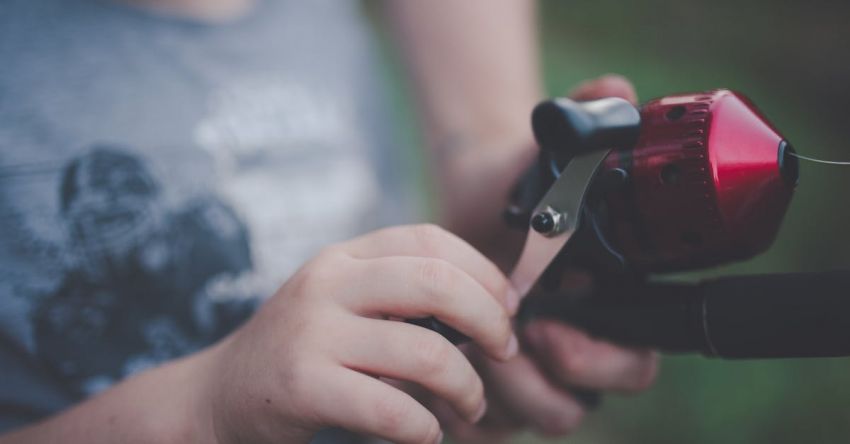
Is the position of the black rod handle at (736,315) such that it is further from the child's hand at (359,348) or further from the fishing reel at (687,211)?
the child's hand at (359,348)

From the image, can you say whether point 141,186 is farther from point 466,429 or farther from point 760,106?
point 760,106

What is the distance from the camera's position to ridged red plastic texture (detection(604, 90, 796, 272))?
15.1 inches

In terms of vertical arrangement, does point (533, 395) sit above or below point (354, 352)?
below

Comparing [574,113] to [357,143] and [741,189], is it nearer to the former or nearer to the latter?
[741,189]

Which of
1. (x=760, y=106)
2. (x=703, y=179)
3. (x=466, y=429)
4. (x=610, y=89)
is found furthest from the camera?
(x=760, y=106)

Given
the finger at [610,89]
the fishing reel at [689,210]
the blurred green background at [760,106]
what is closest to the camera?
the fishing reel at [689,210]

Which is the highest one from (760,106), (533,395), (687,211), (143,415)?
(687,211)

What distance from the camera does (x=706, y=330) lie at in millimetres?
441

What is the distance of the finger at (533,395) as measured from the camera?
64 centimetres

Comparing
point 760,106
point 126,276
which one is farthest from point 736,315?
point 760,106

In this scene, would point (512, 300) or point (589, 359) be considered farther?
point (589, 359)

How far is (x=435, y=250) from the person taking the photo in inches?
17.2

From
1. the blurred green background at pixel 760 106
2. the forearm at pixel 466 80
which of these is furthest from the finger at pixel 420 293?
the blurred green background at pixel 760 106

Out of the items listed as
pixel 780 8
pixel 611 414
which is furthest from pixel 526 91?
pixel 780 8
